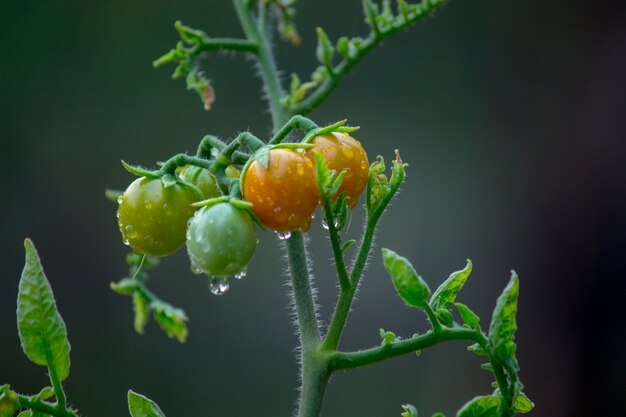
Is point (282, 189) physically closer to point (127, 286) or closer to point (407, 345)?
point (407, 345)

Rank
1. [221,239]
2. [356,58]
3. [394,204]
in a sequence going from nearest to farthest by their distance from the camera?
1. [221,239]
2. [356,58]
3. [394,204]

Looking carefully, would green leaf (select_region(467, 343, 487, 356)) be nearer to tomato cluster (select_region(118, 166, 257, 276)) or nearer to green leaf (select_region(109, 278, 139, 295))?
tomato cluster (select_region(118, 166, 257, 276))

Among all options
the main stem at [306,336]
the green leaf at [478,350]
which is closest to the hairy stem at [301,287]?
the main stem at [306,336]

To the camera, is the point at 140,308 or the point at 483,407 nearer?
the point at 483,407

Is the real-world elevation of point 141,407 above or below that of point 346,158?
below

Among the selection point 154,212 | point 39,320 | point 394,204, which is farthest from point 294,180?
point 394,204

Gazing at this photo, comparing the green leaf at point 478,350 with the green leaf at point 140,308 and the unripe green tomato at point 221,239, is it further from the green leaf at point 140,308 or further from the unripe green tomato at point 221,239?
the green leaf at point 140,308

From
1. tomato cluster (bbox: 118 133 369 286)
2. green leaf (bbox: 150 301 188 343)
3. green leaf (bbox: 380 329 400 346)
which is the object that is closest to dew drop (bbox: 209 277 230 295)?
tomato cluster (bbox: 118 133 369 286)

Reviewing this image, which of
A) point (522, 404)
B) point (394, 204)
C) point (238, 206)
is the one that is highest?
point (238, 206)
